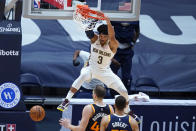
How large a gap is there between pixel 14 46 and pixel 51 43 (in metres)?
5.02

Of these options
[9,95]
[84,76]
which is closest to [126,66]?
[84,76]

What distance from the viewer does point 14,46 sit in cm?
867

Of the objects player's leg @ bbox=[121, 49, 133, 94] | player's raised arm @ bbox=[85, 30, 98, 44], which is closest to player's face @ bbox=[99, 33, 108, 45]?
player's raised arm @ bbox=[85, 30, 98, 44]

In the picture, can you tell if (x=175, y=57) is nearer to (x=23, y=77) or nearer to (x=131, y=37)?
(x=131, y=37)

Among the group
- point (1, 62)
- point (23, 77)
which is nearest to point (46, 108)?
point (23, 77)

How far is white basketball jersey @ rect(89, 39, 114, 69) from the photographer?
9.04 metres

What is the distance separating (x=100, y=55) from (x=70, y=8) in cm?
92

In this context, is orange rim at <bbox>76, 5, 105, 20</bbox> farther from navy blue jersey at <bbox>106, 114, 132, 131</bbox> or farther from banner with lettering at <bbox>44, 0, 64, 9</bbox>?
navy blue jersey at <bbox>106, 114, 132, 131</bbox>

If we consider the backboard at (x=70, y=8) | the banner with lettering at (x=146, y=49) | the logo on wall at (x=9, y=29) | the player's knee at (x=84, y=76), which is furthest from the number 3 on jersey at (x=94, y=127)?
the banner with lettering at (x=146, y=49)

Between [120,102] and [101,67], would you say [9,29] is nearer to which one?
[101,67]

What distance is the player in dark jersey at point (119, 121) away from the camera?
7.60 metres

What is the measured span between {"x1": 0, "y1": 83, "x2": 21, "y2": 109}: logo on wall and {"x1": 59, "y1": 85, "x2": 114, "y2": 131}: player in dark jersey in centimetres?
127

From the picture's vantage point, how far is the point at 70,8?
879 cm

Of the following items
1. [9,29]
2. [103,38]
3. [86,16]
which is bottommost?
[103,38]
